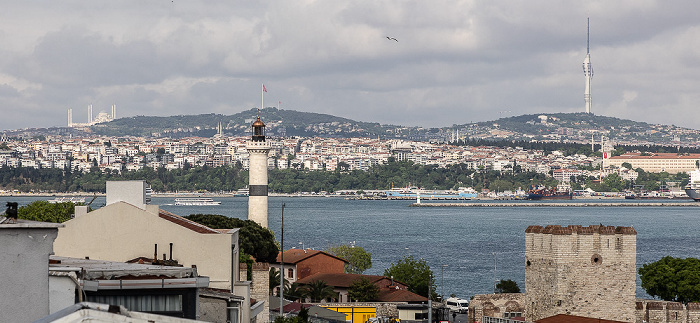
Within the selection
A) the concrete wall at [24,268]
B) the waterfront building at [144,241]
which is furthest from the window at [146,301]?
the waterfront building at [144,241]

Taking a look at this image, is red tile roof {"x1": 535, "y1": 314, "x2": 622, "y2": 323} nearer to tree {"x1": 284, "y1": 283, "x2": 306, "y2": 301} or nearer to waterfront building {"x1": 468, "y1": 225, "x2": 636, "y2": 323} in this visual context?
waterfront building {"x1": 468, "y1": 225, "x2": 636, "y2": 323}

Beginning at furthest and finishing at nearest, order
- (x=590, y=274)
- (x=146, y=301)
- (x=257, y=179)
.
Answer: (x=257, y=179)
(x=590, y=274)
(x=146, y=301)

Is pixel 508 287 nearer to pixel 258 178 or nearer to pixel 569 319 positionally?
pixel 258 178

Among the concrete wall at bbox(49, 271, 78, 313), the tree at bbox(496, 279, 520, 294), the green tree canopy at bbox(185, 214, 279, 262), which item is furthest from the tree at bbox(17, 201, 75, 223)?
the concrete wall at bbox(49, 271, 78, 313)

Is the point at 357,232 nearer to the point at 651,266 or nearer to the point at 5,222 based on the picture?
the point at 651,266

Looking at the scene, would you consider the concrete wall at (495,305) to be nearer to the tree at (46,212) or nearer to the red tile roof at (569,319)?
the red tile roof at (569,319)

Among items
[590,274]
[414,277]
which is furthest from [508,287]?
→ [590,274]

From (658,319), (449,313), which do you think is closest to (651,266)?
(449,313)
